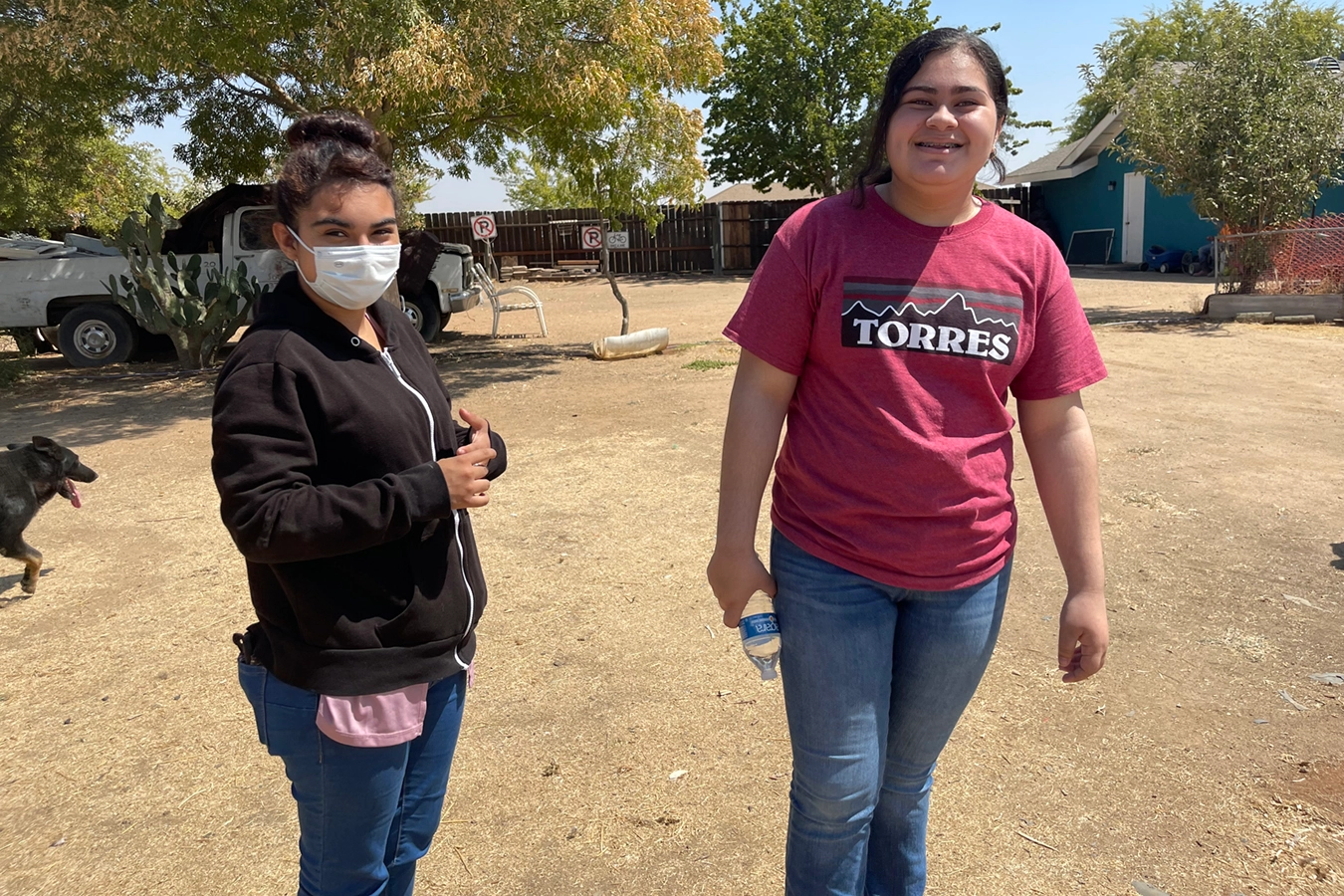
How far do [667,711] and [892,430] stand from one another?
1953 millimetres

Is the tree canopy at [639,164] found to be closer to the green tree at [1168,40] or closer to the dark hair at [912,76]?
the dark hair at [912,76]

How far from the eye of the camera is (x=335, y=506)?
5.17 feet

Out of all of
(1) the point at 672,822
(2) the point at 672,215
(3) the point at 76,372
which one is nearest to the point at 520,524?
(1) the point at 672,822

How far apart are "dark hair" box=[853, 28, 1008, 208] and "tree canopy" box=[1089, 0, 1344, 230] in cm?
1430

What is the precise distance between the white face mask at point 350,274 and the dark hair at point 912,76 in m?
0.93

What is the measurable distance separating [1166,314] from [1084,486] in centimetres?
1462

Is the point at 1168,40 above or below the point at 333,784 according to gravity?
above

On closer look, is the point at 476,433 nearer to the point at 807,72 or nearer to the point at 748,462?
the point at 748,462

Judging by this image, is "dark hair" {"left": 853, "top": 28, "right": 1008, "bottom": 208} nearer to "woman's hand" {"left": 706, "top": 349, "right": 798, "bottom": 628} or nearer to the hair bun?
"woman's hand" {"left": 706, "top": 349, "right": 798, "bottom": 628}

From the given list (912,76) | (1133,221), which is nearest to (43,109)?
(912,76)

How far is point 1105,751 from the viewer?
10.1ft

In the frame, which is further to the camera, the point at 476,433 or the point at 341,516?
the point at 476,433

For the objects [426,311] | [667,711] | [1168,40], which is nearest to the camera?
[667,711]

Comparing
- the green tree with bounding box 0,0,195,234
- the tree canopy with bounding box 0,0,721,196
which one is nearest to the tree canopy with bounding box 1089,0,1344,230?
the tree canopy with bounding box 0,0,721,196
